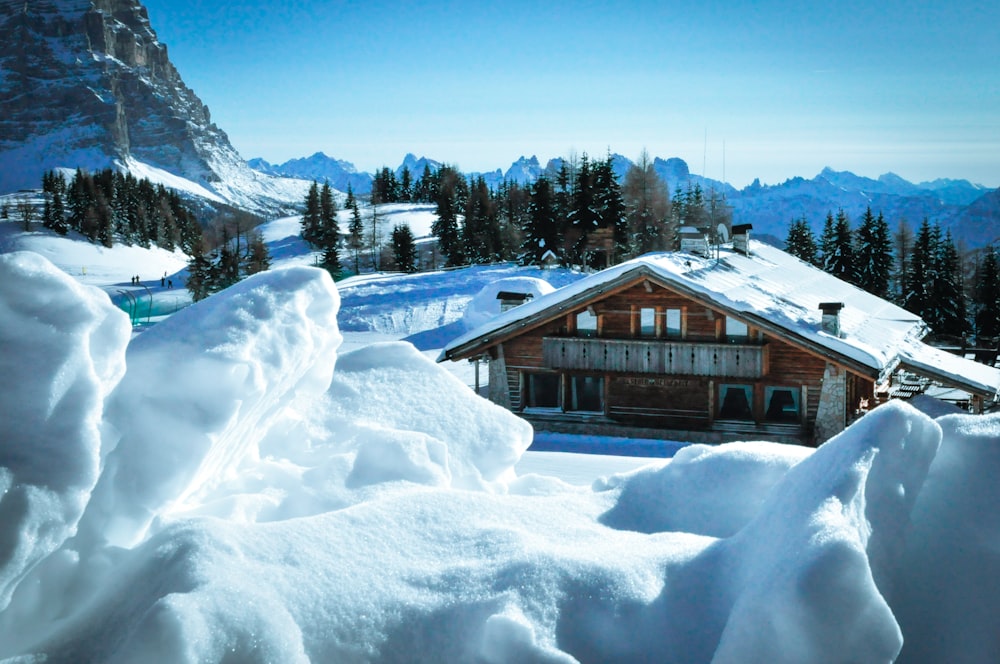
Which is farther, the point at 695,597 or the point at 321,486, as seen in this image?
the point at 321,486

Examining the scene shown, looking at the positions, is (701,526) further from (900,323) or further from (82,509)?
(900,323)

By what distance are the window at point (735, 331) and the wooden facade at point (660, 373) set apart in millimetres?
28

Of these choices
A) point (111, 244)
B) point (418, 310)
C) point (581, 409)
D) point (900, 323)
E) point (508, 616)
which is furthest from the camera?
point (111, 244)

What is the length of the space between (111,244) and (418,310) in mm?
53539

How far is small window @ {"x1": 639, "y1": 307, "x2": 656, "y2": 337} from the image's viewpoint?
24094mm

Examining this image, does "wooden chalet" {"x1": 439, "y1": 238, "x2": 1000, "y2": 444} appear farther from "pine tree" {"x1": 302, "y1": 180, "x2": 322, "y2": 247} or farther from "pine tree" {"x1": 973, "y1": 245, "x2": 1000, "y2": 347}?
"pine tree" {"x1": 302, "y1": 180, "x2": 322, "y2": 247}

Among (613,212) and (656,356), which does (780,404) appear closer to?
(656,356)

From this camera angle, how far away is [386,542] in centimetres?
445

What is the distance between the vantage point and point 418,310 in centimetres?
5434

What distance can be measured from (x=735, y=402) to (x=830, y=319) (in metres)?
3.66

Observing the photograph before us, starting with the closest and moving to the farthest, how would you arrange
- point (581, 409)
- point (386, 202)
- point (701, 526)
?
point (701, 526)
point (581, 409)
point (386, 202)

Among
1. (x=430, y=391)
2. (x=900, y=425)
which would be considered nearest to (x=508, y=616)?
(x=900, y=425)

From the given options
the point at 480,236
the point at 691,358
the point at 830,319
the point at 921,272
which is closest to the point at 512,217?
the point at 480,236

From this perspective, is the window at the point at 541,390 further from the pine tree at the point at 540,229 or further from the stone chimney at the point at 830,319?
the pine tree at the point at 540,229
